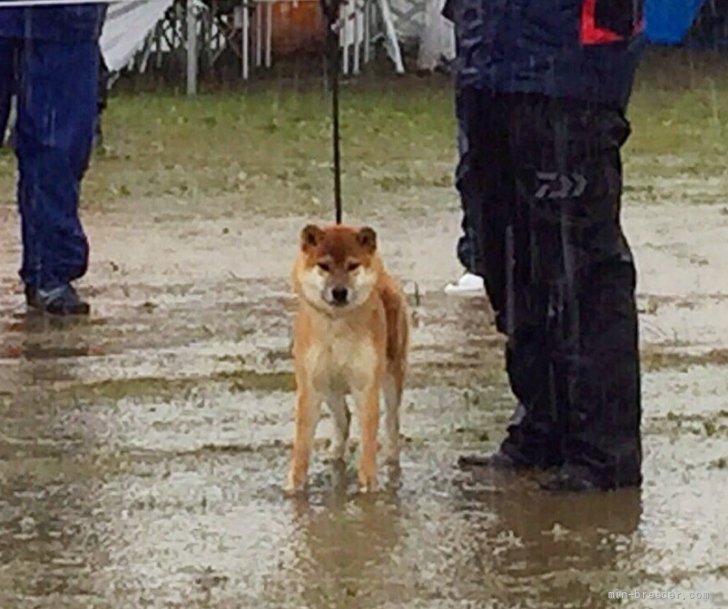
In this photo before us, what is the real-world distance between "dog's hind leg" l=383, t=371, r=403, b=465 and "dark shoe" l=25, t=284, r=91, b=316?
2601 millimetres

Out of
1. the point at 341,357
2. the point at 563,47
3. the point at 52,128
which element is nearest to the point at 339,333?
the point at 341,357

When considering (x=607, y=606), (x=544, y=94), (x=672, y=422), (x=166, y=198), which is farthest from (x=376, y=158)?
(x=607, y=606)

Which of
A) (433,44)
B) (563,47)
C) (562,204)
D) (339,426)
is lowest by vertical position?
(433,44)

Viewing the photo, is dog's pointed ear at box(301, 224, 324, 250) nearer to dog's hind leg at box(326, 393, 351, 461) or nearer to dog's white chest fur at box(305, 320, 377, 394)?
dog's white chest fur at box(305, 320, 377, 394)

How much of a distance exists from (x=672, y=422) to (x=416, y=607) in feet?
6.62

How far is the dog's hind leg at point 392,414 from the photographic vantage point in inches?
238

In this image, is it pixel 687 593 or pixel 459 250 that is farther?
pixel 459 250

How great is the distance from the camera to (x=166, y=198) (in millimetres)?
12203

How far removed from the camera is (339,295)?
5.61 m

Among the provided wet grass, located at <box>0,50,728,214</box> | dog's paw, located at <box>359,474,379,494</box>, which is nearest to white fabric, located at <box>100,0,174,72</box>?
wet grass, located at <box>0,50,728,214</box>

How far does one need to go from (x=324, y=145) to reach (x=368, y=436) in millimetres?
9561

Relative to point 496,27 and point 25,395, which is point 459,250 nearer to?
point 25,395

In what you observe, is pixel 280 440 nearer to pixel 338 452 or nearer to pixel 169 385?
pixel 338 452

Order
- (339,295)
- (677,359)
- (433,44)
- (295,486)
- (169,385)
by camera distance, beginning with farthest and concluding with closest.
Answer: (433,44) < (677,359) < (169,385) < (295,486) < (339,295)
